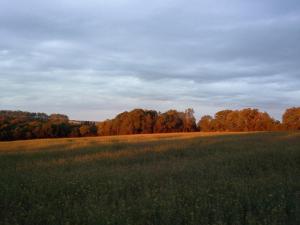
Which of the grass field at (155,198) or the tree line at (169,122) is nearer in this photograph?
the grass field at (155,198)

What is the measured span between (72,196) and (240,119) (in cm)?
6943

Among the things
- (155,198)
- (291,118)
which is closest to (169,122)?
(291,118)

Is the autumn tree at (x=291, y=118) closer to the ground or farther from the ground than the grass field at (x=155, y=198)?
farther from the ground

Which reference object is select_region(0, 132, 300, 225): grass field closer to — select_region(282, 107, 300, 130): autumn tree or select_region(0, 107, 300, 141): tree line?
select_region(0, 107, 300, 141): tree line

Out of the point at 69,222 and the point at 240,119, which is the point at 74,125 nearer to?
the point at 240,119

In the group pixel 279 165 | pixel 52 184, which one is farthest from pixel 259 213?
pixel 279 165

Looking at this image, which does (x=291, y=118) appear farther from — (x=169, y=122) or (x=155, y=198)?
(x=155, y=198)

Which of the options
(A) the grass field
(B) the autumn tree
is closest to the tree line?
(B) the autumn tree

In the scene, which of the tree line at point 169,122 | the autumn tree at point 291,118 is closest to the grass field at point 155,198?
the tree line at point 169,122

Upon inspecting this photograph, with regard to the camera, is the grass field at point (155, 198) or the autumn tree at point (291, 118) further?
the autumn tree at point (291, 118)

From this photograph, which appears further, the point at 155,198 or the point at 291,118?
the point at 291,118

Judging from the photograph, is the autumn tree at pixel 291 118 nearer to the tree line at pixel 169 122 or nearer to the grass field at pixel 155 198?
the tree line at pixel 169 122

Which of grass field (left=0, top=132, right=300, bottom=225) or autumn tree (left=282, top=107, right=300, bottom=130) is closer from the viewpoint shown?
grass field (left=0, top=132, right=300, bottom=225)

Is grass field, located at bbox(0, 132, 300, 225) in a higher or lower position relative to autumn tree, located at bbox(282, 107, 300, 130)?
lower
